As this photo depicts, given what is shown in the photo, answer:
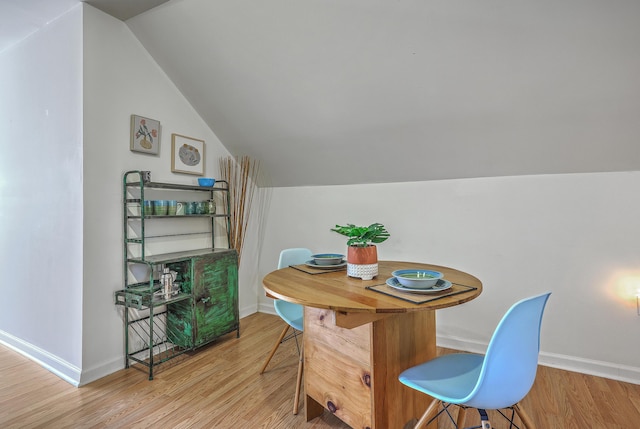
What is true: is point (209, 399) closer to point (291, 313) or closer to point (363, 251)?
point (291, 313)

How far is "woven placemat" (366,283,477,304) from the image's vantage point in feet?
4.03

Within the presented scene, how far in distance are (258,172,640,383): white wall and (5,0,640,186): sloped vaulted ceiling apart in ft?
0.48

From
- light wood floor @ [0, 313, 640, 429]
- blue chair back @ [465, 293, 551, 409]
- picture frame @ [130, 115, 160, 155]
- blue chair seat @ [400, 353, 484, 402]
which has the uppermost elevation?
picture frame @ [130, 115, 160, 155]

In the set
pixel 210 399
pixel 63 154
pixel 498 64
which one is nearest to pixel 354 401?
pixel 210 399

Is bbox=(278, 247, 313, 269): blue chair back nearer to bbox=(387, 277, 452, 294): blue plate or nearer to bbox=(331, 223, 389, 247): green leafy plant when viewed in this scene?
bbox=(331, 223, 389, 247): green leafy plant

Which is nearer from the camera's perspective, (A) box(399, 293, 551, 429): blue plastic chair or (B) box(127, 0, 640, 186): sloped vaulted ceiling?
(A) box(399, 293, 551, 429): blue plastic chair

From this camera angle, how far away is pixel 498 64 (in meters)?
1.87

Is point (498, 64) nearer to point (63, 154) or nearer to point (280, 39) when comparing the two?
point (280, 39)

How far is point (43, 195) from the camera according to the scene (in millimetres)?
2355

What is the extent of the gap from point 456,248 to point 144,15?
284cm

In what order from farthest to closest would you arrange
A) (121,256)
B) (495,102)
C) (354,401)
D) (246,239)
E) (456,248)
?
(246,239) < (456,248) < (121,256) < (495,102) < (354,401)

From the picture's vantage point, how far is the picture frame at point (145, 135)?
7.80ft

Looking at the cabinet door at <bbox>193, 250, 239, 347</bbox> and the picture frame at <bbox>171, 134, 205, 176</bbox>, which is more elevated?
the picture frame at <bbox>171, 134, 205, 176</bbox>

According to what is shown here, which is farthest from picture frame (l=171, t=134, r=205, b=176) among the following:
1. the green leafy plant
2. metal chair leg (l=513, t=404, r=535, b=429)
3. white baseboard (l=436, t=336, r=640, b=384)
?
white baseboard (l=436, t=336, r=640, b=384)
